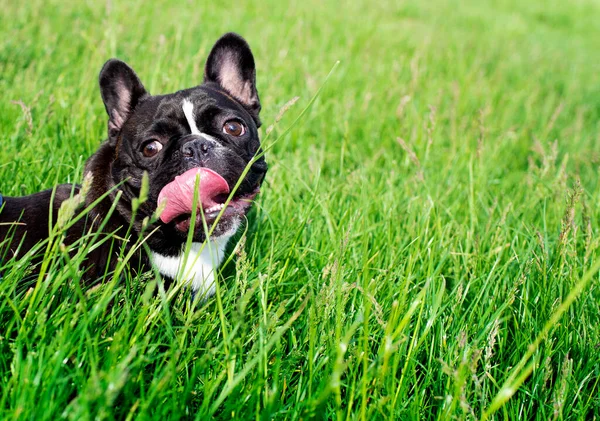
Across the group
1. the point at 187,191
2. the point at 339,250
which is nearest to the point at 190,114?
the point at 187,191

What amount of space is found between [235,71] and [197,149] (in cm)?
102

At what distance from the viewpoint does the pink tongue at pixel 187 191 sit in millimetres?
2451

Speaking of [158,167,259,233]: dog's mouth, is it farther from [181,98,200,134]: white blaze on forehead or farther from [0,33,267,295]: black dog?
[181,98,200,134]: white blaze on forehead

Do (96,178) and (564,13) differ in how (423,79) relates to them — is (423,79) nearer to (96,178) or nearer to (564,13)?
(96,178)

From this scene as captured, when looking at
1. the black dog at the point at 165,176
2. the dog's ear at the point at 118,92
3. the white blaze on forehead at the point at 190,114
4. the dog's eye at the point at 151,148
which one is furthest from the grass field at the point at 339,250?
the white blaze on forehead at the point at 190,114

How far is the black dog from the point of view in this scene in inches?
103

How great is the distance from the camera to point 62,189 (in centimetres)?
289

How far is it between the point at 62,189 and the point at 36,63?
2.95 m

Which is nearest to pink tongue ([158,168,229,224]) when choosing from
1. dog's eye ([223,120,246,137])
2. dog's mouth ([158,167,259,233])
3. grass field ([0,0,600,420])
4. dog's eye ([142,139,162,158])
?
dog's mouth ([158,167,259,233])

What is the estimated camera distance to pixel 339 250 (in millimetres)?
2803

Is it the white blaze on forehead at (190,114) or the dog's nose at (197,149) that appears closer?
the dog's nose at (197,149)

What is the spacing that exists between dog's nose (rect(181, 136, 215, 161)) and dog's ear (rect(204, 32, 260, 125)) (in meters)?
0.86

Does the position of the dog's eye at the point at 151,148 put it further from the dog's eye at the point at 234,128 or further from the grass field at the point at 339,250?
the grass field at the point at 339,250

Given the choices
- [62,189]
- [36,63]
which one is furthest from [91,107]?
[62,189]
